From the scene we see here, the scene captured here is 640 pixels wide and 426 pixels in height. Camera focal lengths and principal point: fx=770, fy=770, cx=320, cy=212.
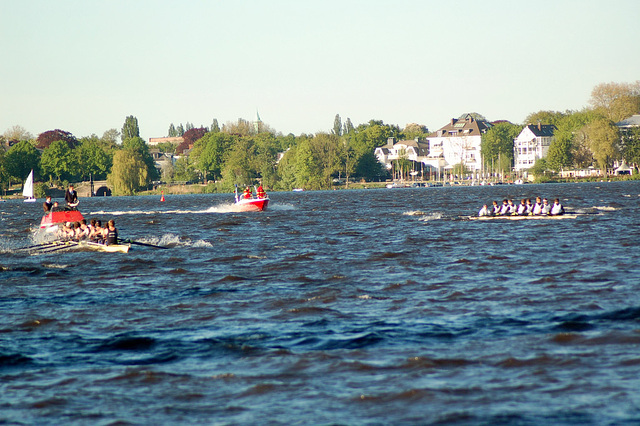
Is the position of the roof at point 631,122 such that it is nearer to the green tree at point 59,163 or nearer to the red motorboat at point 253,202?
the red motorboat at point 253,202

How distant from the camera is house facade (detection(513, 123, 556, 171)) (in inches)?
7205

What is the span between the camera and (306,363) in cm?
1438

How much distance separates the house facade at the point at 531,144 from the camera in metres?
183

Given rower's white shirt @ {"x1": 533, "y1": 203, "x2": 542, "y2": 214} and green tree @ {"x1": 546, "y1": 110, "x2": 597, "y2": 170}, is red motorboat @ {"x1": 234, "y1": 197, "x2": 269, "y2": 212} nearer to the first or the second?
rower's white shirt @ {"x1": 533, "y1": 203, "x2": 542, "y2": 214}

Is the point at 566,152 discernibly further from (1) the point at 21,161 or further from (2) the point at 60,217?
(2) the point at 60,217

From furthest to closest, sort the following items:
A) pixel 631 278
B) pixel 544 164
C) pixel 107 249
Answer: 1. pixel 544 164
2. pixel 107 249
3. pixel 631 278

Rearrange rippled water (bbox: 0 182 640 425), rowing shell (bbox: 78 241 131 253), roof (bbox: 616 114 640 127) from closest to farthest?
rippled water (bbox: 0 182 640 425), rowing shell (bbox: 78 241 131 253), roof (bbox: 616 114 640 127)

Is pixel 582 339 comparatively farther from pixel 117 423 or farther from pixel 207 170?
pixel 207 170

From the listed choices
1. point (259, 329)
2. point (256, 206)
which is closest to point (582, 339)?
point (259, 329)

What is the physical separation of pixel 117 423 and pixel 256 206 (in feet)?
198

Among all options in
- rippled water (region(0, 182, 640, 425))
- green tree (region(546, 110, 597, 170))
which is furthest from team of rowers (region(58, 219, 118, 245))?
green tree (region(546, 110, 597, 170))

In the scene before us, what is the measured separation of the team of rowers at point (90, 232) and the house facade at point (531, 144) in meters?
159

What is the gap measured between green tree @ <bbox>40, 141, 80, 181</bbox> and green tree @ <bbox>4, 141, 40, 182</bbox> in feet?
6.95

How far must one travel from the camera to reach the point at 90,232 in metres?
35.2
